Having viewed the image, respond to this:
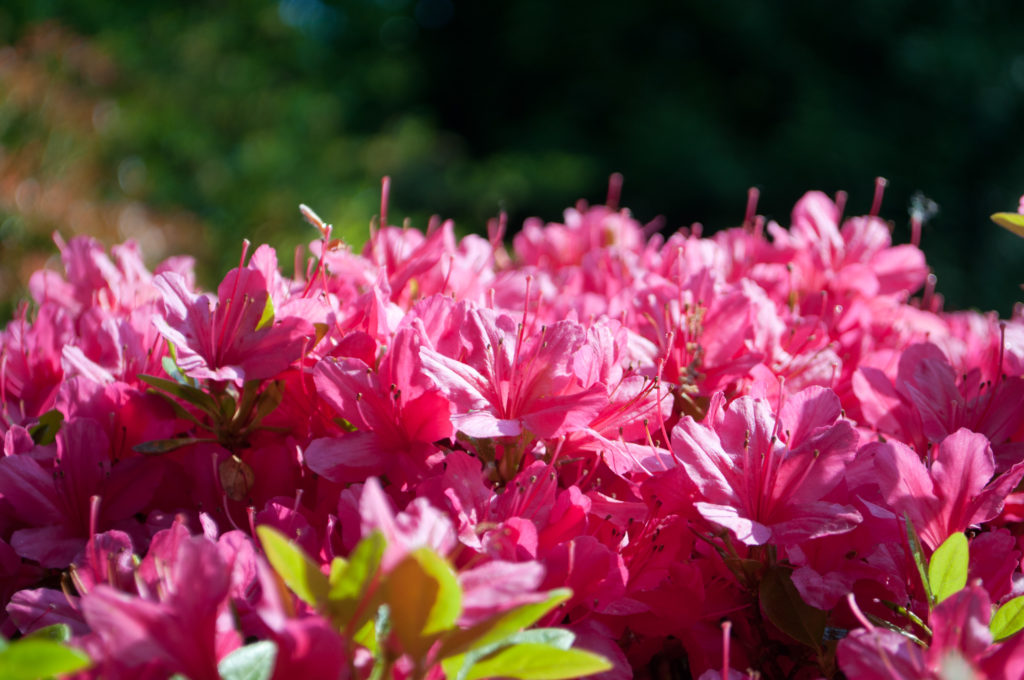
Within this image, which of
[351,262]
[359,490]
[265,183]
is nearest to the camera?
[359,490]

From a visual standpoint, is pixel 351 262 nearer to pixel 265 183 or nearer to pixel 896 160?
pixel 265 183

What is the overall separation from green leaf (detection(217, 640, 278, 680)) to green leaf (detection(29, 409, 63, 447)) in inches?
15.9

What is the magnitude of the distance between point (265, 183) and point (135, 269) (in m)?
4.86

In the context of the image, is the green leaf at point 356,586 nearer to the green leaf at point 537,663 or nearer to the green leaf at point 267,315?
the green leaf at point 537,663

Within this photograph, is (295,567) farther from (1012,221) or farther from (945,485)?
(1012,221)

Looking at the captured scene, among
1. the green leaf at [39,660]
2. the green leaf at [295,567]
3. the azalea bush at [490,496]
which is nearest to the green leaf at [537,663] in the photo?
the azalea bush at [490,496]

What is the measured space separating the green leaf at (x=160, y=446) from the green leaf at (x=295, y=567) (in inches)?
11.2

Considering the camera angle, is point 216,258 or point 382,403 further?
point 216,258

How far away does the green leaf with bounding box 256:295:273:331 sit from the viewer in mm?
749

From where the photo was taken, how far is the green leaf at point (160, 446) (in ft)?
2.43

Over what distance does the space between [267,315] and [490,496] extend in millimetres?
252

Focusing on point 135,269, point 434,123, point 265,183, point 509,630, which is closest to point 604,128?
point 434,123

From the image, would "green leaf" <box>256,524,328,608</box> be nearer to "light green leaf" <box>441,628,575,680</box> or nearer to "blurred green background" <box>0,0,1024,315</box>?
"light green leaf" <box>441,628,575,680</box>

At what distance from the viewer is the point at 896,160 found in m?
7.54
